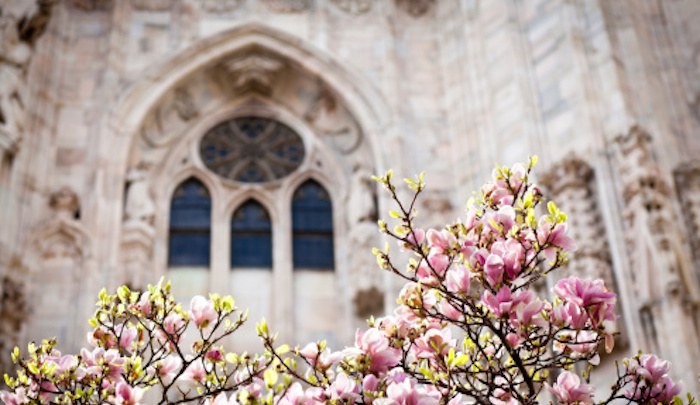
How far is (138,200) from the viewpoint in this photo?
38.0ft

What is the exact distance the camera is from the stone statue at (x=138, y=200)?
1148 cm

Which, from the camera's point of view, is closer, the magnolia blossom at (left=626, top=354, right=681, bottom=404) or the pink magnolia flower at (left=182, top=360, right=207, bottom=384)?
the magnolia blossom at (left=626, top=354, right=681, bottom=404)

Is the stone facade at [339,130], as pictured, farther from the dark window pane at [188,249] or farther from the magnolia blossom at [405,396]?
the magnolia blossom at [405,396]

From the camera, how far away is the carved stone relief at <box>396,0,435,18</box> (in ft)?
44.6

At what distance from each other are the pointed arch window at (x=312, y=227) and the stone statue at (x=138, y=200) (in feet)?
5.64

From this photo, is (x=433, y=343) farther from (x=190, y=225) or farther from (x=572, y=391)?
(x=190, y=225)

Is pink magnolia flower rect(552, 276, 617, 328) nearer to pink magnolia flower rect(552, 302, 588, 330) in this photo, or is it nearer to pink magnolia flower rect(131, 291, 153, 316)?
pink magnolia flower rect(552, 302, 588, 330)

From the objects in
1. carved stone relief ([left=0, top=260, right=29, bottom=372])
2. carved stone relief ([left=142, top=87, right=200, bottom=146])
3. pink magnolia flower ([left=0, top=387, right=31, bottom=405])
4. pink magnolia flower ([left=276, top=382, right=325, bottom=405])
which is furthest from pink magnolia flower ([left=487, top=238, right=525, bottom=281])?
carved stone relief ([left=142, top=87, right=200, bottom=146])

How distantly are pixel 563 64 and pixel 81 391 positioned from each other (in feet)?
24.8

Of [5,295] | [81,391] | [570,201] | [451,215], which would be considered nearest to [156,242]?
[5,295]

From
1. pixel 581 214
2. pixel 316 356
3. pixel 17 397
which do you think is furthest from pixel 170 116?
pixel 316 356

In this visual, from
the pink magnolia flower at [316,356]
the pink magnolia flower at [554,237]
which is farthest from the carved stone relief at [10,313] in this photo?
the pink magnolia flower at [554,237]

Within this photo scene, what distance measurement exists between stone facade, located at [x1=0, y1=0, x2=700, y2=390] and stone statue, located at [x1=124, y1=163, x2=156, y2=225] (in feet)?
0.07

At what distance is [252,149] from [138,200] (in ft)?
5.95
